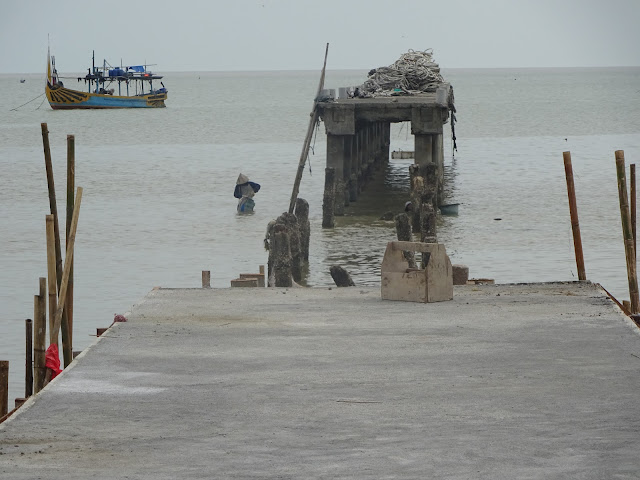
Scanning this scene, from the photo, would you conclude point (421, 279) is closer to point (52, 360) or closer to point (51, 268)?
point (51, 268)

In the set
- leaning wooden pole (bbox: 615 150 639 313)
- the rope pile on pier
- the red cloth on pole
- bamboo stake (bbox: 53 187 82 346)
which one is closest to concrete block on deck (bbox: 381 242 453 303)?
leaning wooden pole (bbox: 615 150 639 313)

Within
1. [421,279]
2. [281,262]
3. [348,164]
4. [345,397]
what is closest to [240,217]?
[348,164]

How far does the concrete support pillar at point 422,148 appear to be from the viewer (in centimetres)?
2806

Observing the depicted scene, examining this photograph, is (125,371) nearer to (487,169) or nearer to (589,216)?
(589,216)

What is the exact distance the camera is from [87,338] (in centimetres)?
1603

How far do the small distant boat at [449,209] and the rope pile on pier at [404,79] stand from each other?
344cm

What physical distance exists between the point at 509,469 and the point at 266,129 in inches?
2990

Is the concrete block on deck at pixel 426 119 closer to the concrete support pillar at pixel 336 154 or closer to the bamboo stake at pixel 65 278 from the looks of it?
the concrete support pillar at pixel 336 154

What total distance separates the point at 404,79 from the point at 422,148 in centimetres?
555

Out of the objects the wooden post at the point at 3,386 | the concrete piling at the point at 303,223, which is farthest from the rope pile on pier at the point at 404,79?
the wooden post at the point at 3,386

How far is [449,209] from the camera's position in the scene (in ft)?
99.4

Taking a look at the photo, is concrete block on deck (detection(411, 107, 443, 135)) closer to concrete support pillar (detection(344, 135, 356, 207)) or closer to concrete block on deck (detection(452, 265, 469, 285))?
concrete support pillar (detection(344, 135, 356, 207))

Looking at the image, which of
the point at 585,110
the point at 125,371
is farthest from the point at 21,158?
the point at 585,110

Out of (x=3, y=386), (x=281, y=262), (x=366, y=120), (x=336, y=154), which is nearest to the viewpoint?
(x=3, y=386)
